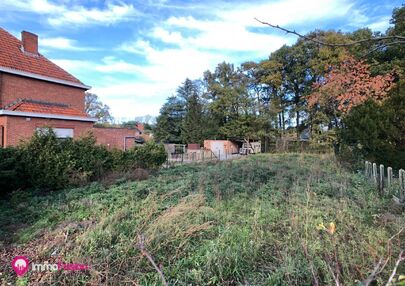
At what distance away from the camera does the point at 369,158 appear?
914 cm

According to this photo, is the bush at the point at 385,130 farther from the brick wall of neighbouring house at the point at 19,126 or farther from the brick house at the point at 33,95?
the brick wall of neighbouring house at the point at 19,126

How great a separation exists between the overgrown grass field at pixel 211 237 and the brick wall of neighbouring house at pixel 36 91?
33.2 feet

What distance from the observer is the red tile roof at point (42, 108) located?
43.6 ft

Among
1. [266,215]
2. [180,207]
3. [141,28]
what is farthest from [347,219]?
[141,28]

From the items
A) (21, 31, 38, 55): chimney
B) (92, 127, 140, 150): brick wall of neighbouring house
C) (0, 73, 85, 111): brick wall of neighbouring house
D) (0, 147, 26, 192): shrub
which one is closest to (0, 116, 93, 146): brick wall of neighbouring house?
(0, 73, 85, 111): brick wall of neighbouring house

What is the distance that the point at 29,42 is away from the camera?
52.9 feet

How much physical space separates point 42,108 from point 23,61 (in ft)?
9.96

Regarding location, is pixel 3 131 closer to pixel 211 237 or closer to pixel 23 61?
pixel 23 61

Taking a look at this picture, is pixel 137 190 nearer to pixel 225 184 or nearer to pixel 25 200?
pixel 225 184

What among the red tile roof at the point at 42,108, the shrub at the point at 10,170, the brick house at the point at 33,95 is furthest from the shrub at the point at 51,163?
the red tile roof at the point at 42,108

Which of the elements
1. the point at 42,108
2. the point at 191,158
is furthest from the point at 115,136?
the point at 42,108

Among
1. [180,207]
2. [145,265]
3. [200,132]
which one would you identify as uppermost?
[200,132]

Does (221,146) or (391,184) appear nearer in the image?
(391,184)

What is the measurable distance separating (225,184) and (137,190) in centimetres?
206
